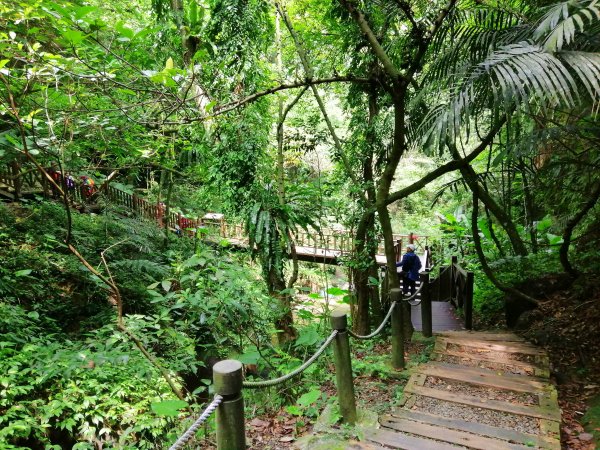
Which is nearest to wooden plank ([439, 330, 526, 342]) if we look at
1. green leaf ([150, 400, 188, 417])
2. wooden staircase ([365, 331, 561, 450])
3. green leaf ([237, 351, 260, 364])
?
wooden staircase ([365, 331, 561, 450])

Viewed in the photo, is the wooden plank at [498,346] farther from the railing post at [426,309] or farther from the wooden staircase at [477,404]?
the railing post at [426,309]

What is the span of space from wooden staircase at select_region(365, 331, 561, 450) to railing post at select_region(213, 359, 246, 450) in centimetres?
136

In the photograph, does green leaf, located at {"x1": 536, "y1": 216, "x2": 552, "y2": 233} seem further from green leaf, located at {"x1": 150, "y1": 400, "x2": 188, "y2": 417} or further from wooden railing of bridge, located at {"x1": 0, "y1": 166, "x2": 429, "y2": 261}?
green leaf, located at {"x1": 150, "y1": 400, "x2": 188, "y2": 417}

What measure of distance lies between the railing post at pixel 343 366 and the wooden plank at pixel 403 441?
198 mm

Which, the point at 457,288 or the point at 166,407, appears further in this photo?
the point at 457,288

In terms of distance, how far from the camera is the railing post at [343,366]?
280 centimetres

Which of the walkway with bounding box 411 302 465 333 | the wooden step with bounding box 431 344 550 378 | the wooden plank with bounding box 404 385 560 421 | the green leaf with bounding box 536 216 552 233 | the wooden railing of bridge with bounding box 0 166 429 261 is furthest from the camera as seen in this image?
the green leaf with bounding box 536 216 552 233

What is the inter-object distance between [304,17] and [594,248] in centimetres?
711

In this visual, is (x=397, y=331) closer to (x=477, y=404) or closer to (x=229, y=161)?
(x=477, y=404)

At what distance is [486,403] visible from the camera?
326 centimetres

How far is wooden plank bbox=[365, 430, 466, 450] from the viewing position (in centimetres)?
263

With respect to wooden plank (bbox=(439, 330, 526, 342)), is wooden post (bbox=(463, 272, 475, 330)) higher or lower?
higher

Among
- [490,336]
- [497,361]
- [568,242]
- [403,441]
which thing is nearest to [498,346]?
[497,361]

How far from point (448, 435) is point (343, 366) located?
2.97 feet
